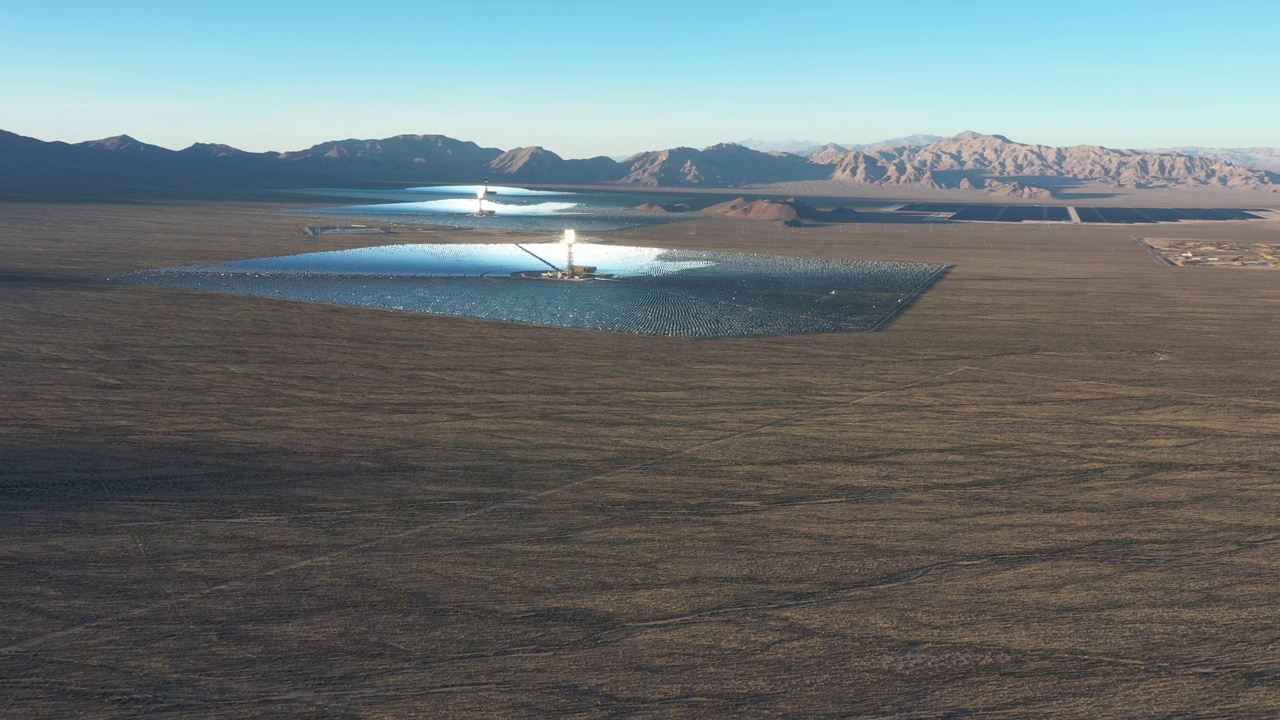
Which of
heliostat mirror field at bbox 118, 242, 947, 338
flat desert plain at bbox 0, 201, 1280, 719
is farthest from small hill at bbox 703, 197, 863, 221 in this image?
flat desert plain at bbox 0, 201, 1280, 719

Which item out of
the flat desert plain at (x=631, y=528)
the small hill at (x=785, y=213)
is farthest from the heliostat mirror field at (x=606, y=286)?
the small hill at (x=785, y=213)

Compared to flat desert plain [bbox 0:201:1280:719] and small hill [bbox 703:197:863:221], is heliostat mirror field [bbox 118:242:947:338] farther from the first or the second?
small hill [bbox 703:197:863:221]

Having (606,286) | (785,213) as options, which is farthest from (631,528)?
(785,213)

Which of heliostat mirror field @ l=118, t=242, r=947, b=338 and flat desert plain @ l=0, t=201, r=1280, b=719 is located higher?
heliostat mirror field @ l=118, t=242, r=947, b=338

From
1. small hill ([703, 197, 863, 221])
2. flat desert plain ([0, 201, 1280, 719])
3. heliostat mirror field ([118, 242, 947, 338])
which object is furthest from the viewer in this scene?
small hill ([703, 197, 863, 221])

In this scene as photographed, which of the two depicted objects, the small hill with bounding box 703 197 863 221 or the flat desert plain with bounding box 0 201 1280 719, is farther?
the small hill with bounding box 703 197 863 221

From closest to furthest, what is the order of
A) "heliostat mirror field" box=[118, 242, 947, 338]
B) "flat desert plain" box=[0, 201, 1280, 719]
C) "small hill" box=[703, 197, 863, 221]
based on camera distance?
"flat desert plain" box=[0, 201, 1280, 719], "heliostat mirror field" box=[118, 242, 947, 338], "small hill" box=[703, 197, 863, 221]

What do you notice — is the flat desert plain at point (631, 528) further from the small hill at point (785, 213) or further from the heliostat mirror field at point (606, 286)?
the small hill at point (785, 213)
